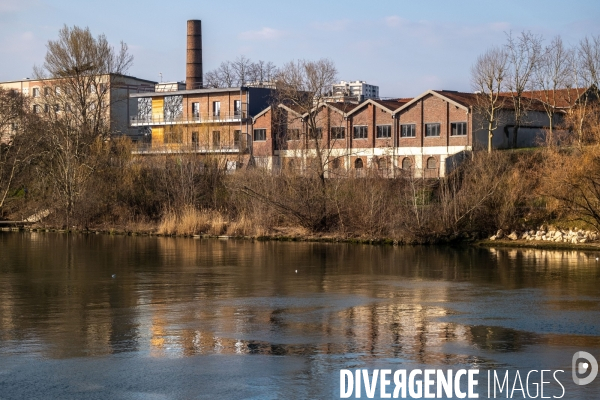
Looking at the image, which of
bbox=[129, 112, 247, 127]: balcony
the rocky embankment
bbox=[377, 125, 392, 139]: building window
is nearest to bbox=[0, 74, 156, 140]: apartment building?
bbox=[129, 112, 247, 127]: balcony

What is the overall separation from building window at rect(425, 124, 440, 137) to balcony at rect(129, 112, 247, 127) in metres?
20.2

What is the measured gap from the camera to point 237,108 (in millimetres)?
82000

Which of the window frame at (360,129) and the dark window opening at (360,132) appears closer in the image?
the window frame at (360,129)

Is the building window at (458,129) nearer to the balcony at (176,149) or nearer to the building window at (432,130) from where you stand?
the building window at (432,130)

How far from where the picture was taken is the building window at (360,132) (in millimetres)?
73438

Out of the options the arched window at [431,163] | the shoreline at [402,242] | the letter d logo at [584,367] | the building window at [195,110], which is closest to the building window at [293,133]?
the arched window at [431,163]

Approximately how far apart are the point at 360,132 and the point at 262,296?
168ft

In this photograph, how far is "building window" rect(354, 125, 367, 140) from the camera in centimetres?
7344

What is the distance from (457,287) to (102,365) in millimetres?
14473

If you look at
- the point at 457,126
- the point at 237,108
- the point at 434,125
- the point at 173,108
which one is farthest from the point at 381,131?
the point at 173,108

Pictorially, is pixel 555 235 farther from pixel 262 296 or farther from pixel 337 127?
pixel 337 127

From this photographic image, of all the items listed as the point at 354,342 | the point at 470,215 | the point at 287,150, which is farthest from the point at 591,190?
the point at 287,150

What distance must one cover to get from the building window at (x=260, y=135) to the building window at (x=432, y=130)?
16.6 metres

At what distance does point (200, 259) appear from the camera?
35.6 m
